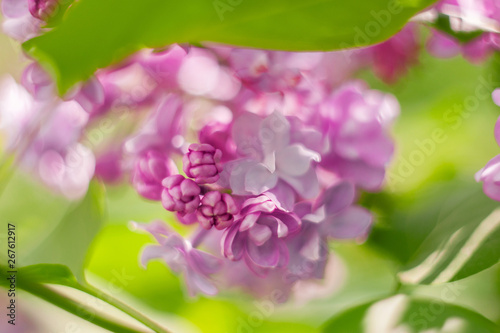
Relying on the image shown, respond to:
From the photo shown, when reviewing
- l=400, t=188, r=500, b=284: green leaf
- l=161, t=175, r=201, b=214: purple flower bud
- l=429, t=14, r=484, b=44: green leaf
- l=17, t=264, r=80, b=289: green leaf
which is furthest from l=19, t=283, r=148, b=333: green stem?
l=429, t=14, r=484, b=44: green leaf

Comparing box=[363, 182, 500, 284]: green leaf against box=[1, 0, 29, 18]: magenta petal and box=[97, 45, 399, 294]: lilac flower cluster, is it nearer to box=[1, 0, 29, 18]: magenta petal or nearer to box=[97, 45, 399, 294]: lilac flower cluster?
box=[97, 45, 399, 294]: lilac flower cluster

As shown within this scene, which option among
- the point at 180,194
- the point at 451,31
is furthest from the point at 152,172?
the point at 451,31

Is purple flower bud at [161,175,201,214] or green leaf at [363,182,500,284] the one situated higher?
purple flower bud at [161,175,201,214]

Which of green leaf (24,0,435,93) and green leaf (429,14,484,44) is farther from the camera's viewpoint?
green leaf (429,14,484,44)

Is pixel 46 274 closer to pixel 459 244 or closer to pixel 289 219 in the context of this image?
pixel 289 219

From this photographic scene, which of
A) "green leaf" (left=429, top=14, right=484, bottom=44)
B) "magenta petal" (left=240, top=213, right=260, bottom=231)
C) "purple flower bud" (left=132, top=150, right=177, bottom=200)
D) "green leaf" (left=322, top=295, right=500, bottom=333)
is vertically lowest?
"green leaf" (left=322, top=295, right=500, bottom=333)

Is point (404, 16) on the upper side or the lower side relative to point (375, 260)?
upper

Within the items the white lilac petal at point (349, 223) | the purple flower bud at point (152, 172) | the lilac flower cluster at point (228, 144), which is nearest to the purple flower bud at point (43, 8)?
the lilac flower cluster at point (228, 144)

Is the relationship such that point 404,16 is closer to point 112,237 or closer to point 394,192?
point 394,192

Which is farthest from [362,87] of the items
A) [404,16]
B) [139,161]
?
[139,161]
